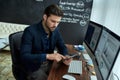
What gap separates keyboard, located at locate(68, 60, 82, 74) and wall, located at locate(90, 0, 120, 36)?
1.14 meters

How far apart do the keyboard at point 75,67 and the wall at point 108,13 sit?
1136 millimetres

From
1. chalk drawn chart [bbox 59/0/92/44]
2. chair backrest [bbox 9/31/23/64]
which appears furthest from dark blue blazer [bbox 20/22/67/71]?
chalk drawn chart [bbox 59/0/92/44]

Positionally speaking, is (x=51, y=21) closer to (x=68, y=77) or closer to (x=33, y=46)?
(x=33, y=46)

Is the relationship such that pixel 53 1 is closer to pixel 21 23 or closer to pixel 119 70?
pixel 21 23

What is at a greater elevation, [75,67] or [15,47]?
[15,47]

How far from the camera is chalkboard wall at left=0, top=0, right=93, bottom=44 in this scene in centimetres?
373

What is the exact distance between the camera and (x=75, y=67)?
1.75 metres

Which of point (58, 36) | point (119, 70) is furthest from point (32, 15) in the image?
point (119, 70)

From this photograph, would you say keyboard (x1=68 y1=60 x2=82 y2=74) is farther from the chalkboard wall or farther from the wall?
the chalkboard wall

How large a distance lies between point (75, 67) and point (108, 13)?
6.22 feet

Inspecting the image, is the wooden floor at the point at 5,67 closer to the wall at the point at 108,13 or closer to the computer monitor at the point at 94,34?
the computer monitor at the point at 94,34

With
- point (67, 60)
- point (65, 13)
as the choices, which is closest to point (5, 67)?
point (65, 13)

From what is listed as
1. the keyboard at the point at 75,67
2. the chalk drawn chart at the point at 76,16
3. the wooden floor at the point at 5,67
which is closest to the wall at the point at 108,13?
the chalk drawn chart at the point at 76,16

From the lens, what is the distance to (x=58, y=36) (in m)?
2.13
